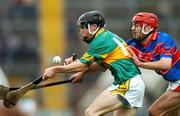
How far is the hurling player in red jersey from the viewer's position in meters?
13.9

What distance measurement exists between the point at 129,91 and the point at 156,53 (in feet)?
2.61

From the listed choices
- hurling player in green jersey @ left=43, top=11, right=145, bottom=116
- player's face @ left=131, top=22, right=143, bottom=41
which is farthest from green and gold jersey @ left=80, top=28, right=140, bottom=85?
player's face @ left=131, top=22, right=143, bottom=41

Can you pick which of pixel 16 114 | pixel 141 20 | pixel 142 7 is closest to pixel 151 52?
pixel 141 20

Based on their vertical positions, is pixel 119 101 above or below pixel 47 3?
above

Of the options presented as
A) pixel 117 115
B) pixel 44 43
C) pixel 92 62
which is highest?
pixel 92 62

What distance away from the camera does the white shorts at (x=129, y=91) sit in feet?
45.2

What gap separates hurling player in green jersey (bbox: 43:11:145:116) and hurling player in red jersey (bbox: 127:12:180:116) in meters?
0.22

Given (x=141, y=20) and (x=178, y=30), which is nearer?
(x=141, y=20)

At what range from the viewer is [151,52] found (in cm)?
1406

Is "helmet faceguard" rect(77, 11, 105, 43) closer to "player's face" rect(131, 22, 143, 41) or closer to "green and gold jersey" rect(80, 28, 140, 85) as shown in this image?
"green and gold jersey" rect(80, 28, 140, 85)

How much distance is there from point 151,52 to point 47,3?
47.4ft

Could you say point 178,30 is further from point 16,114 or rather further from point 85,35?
point 85,35

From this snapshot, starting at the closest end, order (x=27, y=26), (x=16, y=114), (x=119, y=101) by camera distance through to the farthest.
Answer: (x=119, y=101) < (x=16, y=114) < (x=27, y=26)

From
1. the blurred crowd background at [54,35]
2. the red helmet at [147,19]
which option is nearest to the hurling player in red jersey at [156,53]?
the red helmet at [147,19]
